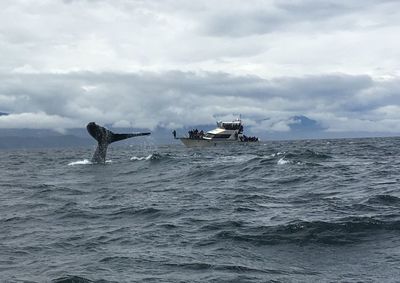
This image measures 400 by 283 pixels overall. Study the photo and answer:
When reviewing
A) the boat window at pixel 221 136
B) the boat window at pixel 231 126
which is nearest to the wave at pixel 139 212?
the boat window at pixel 221 136

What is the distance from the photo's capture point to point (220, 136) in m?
102

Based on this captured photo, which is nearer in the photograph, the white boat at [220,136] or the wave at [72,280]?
the wave at [72,280]

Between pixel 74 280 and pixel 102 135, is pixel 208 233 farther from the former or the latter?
pixel 102 135

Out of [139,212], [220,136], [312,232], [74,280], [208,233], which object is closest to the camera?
[74,280]

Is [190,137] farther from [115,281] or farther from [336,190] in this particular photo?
[115,281]

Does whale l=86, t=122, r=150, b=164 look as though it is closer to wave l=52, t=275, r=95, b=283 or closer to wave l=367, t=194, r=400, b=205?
wave l=367, t=194, r=400, b=205

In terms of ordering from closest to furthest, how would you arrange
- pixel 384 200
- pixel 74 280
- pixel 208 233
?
pixel 74 280 < pixel 208 233 < pixel 384 200

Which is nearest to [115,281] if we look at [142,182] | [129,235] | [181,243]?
[181,243]

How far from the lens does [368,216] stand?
1416 cm

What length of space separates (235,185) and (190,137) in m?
71.6

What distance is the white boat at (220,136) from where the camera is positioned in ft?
315

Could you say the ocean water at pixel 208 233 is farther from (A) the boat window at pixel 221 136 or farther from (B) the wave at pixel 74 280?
(A) the boat window at pixel 221 136

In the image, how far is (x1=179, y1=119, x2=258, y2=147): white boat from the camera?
3784 inches

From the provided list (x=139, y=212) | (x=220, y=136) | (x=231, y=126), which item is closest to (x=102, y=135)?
(x=139, y=212)
